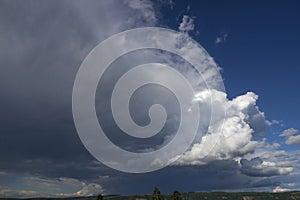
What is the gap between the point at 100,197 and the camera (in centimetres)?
11931

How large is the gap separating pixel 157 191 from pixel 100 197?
24.5m

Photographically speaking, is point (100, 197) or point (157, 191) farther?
point (157, 191)

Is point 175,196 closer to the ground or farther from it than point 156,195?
closer to the ground

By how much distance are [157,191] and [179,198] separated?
30.3ft

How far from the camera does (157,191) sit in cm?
13188

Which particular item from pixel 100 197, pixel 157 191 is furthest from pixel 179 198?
pixel 100 197

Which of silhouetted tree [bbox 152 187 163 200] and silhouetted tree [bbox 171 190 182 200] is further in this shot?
silhouetted tree [bbox 152 187 163 200]

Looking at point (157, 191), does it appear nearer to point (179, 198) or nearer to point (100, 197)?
point (179, 198)

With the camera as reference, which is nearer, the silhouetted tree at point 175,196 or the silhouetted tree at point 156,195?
the silhouetted tree at point 175,196

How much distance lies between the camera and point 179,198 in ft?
423

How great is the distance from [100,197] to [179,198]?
31.3 m

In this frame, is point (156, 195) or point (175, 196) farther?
point (156, 195)
